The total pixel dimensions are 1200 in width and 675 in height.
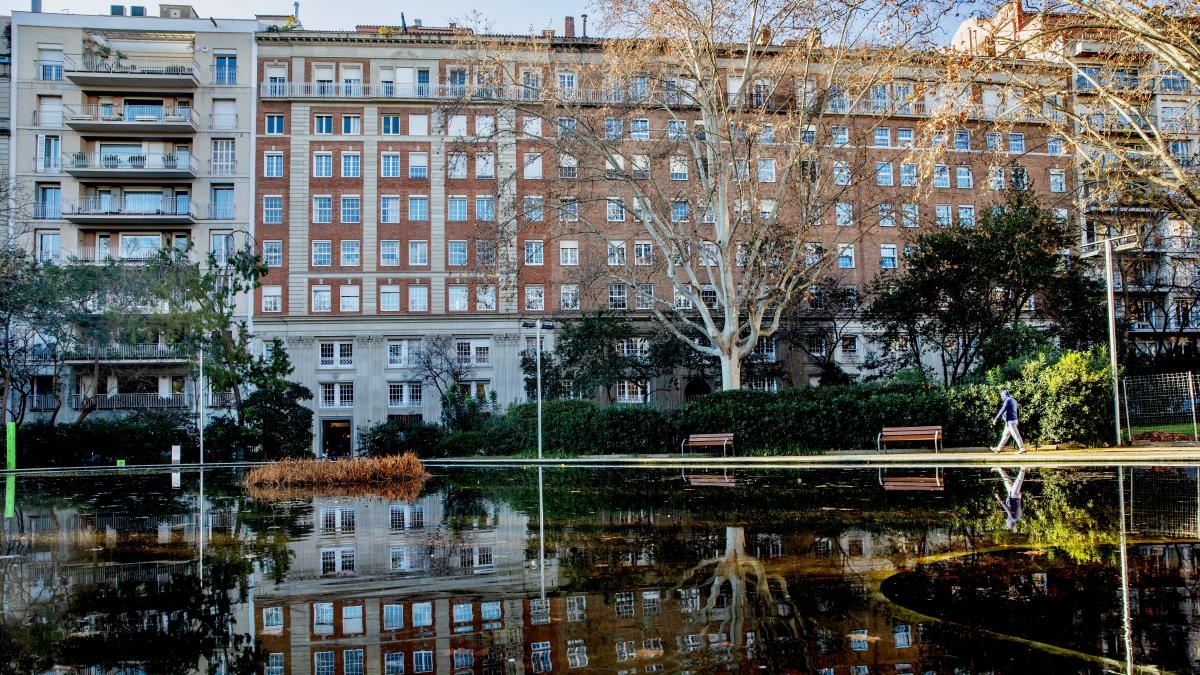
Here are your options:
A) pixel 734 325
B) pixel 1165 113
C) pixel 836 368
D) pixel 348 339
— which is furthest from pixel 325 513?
pixel 1165 113

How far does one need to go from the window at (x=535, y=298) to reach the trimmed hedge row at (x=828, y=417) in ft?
63.9

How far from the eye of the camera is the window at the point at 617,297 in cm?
5606

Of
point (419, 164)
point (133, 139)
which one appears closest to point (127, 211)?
point (133, 139)

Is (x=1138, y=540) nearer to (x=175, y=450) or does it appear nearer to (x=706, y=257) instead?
(x=706, y=257)

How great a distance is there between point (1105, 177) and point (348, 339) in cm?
4303

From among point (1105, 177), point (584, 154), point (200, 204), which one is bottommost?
point (1105, 177)

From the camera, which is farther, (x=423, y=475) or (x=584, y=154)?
(x=584, y=154)

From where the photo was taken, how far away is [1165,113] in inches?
2339

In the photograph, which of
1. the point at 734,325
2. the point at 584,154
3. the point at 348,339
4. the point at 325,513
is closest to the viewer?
the point at 325,513

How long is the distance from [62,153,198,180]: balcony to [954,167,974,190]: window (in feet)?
152

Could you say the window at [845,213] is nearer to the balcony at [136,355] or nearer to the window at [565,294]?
the window at [565,294]

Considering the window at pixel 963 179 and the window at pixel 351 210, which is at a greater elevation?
the window at pixel 963 179

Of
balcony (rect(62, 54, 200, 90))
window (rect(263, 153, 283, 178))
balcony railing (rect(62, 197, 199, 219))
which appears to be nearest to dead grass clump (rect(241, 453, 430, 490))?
window (rect(263, 153, 283, 178))

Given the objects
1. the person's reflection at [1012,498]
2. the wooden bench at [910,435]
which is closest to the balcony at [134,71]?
the wooden bench at [910,435]
